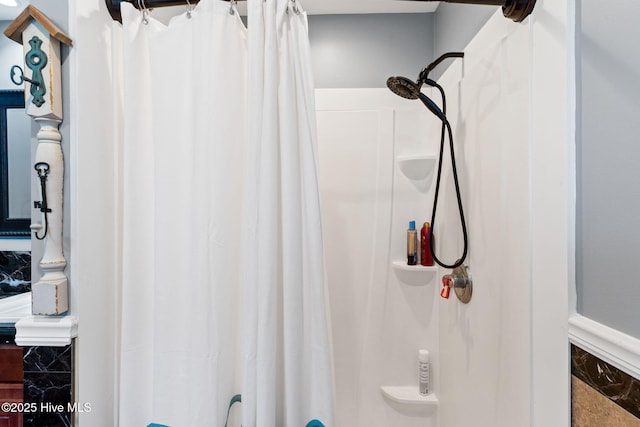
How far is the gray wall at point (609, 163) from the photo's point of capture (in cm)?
52

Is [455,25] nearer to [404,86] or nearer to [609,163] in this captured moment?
[404,86]

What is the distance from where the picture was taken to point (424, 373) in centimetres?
149

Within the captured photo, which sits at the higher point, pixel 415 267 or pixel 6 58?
pixel 6 58

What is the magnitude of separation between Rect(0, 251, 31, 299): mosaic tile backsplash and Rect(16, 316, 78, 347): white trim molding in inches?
36.1

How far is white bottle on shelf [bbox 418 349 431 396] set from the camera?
4.89 feet

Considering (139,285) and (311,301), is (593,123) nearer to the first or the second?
(311,301)

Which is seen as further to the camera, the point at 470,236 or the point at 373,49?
the point at 373,49

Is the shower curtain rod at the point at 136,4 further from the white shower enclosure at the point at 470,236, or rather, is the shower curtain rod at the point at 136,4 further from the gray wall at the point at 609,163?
the gray wall at the point at 609,163

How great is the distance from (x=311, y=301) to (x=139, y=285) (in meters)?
0.51

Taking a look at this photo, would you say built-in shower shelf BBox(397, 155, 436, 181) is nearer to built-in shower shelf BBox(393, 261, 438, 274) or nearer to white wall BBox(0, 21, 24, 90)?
built-in shower shelf BBox(393, 261, 438, 274)

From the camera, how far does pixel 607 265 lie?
0.56 metres

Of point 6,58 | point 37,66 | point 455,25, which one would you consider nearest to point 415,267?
point 455,25

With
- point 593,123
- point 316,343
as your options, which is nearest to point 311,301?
point 316,343

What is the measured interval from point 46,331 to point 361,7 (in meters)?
1.88
